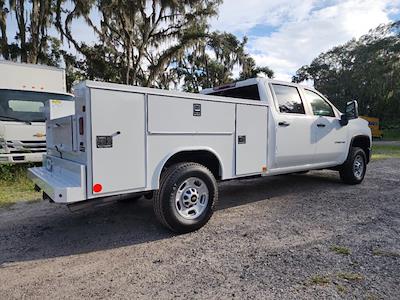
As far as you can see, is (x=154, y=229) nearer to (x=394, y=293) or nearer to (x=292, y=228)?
(x=292, y=228)

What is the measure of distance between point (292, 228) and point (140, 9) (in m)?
15.6

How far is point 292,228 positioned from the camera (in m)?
4.23

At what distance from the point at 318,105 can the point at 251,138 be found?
2254 mm

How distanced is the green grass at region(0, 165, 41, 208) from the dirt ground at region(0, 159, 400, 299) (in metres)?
0.65

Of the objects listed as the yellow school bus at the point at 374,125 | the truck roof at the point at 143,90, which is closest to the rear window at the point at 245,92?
the truck roof at the point at 143,90

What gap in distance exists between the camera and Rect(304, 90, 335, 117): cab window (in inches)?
237

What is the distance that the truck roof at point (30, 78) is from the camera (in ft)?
25.5

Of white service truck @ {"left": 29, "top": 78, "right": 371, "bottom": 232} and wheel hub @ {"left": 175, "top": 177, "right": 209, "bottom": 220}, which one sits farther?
wheel hub @ {"left": 175, "top": 177, "right": 209, "bottom": 220}

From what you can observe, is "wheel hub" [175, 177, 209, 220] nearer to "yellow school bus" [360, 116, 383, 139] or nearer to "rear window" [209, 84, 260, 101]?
"rear window" [209, 84, 260, 101]

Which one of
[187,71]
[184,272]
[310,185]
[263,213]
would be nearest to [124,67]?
[187,71]

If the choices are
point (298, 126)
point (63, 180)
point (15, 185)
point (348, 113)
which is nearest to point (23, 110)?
point (15, 185)

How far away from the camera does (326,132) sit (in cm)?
615

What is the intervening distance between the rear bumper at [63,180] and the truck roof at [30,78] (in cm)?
412

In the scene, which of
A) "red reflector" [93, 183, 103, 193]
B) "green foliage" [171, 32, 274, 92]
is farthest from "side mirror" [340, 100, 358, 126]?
"green foliage" [171, 32, 274, 92]
